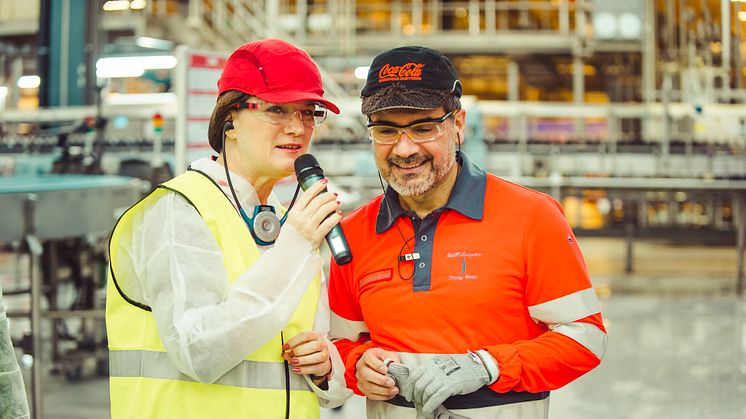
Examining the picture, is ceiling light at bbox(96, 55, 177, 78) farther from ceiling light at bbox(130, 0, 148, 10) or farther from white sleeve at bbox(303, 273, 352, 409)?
white sleeve at bbox(303, 273, 352, 409)

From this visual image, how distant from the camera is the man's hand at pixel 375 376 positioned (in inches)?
74.3

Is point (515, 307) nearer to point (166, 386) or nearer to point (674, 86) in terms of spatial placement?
→ point (166, 386)

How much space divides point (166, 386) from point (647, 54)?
1708cm

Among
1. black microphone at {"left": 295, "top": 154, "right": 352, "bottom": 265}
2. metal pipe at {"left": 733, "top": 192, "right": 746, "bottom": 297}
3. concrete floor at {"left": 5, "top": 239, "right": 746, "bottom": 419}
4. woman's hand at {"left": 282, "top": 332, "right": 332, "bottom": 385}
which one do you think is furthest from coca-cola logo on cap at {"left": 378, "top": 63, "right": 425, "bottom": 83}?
metal pipe at {"left": 733, "top": 192, "right": 746, "bottom": 297}

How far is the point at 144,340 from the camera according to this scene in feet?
5.95

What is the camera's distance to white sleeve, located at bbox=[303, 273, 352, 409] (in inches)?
78.5

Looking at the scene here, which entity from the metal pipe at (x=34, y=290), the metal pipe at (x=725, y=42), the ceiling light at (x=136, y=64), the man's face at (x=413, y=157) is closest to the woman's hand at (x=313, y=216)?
the man's face at (x=413, y=157)

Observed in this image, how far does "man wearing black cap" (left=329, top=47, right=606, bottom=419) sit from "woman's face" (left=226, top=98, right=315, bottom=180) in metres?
0.19

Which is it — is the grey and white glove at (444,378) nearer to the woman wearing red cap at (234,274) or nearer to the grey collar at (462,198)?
the woman wearing red cap at (234,274)

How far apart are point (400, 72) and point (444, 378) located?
2.27 feet

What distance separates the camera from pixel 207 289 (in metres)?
1.70

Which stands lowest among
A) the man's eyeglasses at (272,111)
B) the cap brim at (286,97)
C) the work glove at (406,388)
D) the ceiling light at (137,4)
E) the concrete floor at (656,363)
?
the concrete floor at (656,363)

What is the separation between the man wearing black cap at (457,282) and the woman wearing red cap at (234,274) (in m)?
0.15

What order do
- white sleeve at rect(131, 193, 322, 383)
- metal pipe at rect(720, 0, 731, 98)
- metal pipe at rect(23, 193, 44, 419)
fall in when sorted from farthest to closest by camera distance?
metal pipe at rect(720, 0, 731, 98) → metal pipe at rect(23, 193, 44, 419) → white sleeve at rect(131, 193, 322, 383)
